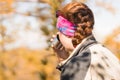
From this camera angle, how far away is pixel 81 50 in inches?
124

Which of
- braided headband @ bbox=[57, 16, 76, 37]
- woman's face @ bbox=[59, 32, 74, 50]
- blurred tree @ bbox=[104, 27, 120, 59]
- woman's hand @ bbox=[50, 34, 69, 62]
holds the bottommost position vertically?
blurred tree @ bbox=[104, 27, 120, 59]

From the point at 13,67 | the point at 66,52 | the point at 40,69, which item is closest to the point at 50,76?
the point at 40,69

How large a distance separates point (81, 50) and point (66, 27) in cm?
23

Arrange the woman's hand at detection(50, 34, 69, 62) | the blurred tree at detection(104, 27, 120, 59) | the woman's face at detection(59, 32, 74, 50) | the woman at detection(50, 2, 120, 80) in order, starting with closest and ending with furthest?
1. the woman at detection(50, 2, 120, 80)
2. the woman's face at detection(59, 32, 74, 50)
3. the woman's hand at detection(50, 34, 69, 62)
4. the blurred tree at detection(104, 27, 120, 59)

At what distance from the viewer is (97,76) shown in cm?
300

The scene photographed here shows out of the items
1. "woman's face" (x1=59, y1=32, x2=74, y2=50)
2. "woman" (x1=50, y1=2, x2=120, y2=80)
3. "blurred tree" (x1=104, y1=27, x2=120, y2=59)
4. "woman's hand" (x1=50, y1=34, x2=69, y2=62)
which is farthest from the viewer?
"blurred tree" (x1=104, y1=27, x2=120, y2=59)

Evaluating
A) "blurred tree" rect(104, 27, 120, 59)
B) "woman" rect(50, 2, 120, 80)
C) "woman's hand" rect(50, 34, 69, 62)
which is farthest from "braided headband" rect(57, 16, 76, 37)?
"blurred tree" rect(104, 27, 120, 59)

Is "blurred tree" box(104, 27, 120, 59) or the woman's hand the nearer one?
the woman's hand

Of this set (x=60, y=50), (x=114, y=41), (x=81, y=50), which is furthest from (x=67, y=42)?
(x=114, y=41)

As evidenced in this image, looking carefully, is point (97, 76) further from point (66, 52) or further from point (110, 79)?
point (66, 52)

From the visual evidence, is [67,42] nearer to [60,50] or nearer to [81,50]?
[81,50]

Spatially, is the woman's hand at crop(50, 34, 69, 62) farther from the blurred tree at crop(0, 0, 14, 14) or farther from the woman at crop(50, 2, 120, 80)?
the blurred tree at crop(0, 0, 14, 14)

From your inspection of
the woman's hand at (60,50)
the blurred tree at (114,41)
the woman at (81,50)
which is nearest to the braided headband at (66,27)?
the woman at (81,50)

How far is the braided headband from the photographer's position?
322 centimetres
